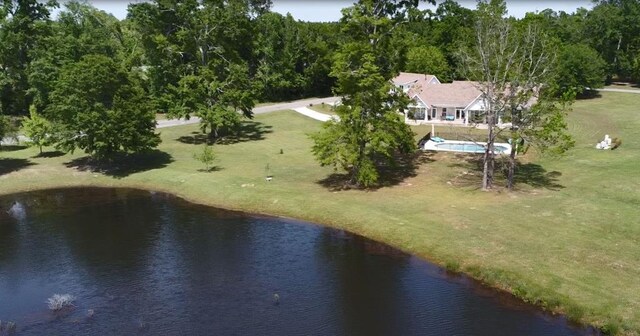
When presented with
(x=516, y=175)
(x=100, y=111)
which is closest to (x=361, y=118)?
(x=516, y=175)

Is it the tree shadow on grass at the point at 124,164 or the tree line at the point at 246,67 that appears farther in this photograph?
the tree shadow on grass at the point at 124,164

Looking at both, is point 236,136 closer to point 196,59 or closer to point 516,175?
point 196,59

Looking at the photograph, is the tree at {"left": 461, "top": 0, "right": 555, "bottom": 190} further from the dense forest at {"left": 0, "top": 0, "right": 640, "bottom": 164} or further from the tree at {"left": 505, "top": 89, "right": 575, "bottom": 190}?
the dense forest at {"left": 0, "top": 0, "right": 640, "bottom": 164}

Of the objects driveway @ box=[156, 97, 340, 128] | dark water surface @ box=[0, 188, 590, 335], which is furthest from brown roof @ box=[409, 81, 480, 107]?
dark water surface @ box=[0, 188, 590, 335]

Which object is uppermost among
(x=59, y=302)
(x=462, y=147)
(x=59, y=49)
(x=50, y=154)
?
(x=59, y=49)

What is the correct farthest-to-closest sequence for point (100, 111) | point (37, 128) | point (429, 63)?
point (429, 63)
point (37, 128)
point (100, 111)

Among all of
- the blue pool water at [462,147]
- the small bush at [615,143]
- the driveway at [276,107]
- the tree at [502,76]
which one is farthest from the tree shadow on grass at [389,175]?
the driveway at [276,107]

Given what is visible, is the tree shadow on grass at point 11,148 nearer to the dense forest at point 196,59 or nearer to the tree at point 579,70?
the dense forest at point 196,59
